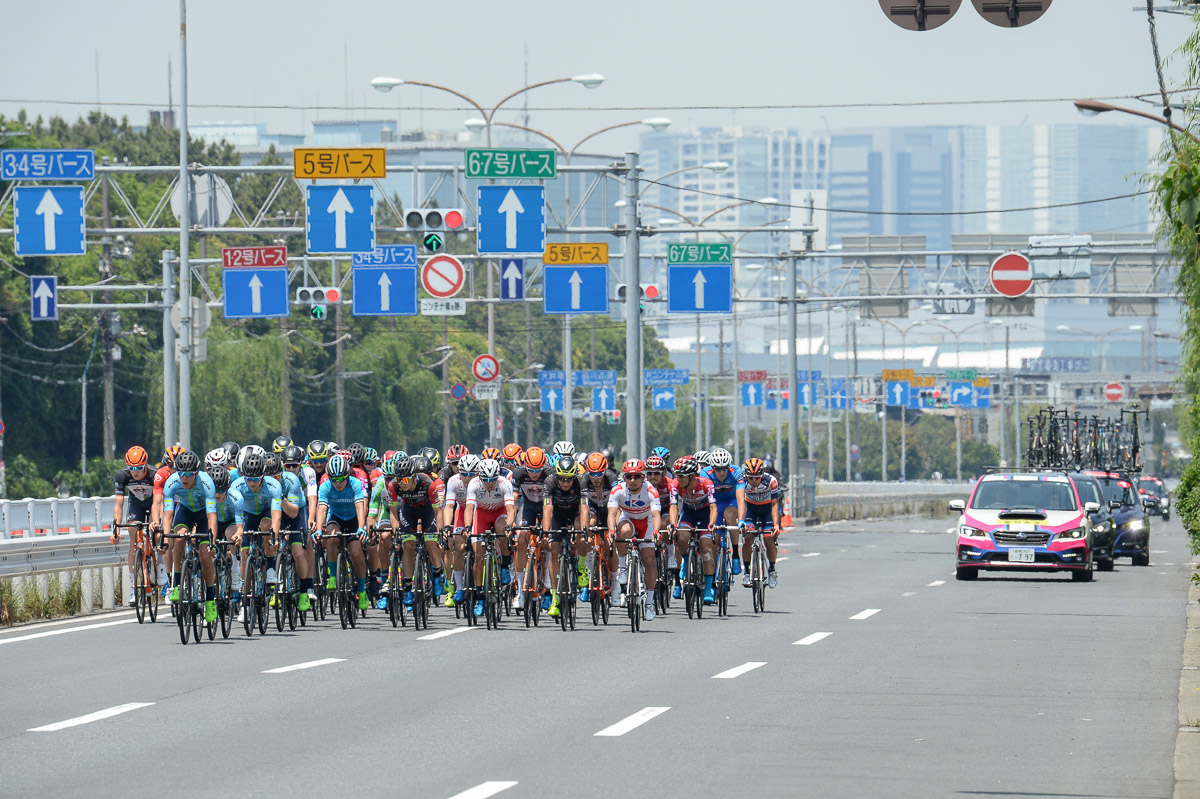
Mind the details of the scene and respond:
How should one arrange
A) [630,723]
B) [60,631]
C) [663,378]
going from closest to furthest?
[630,723], [60,631], [663,378]

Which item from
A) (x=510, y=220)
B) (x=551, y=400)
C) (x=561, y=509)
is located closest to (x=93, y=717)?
(x=561, y=509)

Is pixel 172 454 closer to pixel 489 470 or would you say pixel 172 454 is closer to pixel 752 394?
pixel 489 470

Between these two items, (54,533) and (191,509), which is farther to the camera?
(54,533)

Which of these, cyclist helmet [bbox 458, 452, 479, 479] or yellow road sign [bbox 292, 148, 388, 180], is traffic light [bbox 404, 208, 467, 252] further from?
cyclist helmet [bbox 458, 452, 479, 479]

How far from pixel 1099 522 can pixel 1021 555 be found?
12.9ft

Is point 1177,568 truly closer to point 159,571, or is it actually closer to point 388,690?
point 159,571

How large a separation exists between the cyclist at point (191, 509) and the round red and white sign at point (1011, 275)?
1303 inches

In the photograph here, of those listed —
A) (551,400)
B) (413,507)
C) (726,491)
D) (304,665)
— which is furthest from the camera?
(551,400)

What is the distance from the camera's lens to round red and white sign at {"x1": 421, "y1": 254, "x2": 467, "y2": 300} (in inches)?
1587

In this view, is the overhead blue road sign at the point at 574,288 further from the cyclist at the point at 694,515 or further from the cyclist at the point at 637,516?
the cyclist at the point at 637,516

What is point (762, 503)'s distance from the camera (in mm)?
24109

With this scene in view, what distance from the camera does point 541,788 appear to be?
1020 cm

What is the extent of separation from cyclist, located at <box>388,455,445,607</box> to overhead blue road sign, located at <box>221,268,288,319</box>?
62.2 feet

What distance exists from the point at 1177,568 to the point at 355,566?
19.0m
